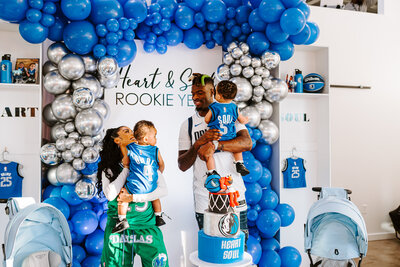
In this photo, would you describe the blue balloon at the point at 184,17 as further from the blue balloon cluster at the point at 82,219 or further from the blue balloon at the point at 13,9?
the blue balloon cluster at the point at 82,219

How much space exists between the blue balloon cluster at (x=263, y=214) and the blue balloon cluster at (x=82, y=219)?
145cm

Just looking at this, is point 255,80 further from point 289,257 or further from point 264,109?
point 289,257

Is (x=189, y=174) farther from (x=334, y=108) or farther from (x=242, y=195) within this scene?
(x=334, y=108)

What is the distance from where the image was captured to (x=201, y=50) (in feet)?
13.0

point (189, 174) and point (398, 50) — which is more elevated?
point (398, 50)

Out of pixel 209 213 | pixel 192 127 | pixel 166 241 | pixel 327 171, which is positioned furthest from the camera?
pixel 327 171

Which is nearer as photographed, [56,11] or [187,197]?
[56,11]

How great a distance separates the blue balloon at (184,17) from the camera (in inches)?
141

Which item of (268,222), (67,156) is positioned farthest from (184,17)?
(268,222)

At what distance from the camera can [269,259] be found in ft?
12.5

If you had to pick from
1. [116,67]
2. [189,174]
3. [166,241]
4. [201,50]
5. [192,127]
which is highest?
[201,50]

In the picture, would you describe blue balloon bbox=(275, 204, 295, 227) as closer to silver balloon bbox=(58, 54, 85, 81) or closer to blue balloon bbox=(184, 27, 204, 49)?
blue balloon bbox=(184, 27, 204, 49)

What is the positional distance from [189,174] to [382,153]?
11.6 ft

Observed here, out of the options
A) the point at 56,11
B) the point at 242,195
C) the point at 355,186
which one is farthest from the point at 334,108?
the point at 56,11
